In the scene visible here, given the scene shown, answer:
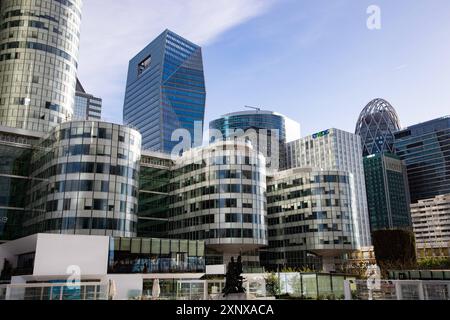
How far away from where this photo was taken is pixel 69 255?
141ft

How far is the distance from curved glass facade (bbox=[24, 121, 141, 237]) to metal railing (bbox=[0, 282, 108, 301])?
52756 millimetres

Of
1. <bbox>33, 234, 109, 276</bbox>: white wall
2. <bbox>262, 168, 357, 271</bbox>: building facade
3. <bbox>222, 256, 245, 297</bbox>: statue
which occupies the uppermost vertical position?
<bbox>262, 168, 357, 271</bbox>: building facade

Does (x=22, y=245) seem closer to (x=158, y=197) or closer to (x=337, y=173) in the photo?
(x=158, y=197)

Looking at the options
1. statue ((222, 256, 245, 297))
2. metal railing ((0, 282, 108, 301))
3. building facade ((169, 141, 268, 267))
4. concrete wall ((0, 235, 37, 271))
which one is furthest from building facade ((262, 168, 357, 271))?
metal railing ((0, 282, 108, 301))

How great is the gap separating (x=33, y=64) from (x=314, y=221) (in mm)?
91723

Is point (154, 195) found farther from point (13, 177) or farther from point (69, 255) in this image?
point (69, 255)

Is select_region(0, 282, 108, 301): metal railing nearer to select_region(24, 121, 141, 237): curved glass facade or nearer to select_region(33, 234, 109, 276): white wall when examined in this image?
select_region(33, 234, 109, 276): white wall

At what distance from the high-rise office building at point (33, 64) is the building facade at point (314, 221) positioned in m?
70.2

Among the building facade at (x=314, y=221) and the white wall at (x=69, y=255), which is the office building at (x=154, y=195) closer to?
the building facade at (x=314, y=221)

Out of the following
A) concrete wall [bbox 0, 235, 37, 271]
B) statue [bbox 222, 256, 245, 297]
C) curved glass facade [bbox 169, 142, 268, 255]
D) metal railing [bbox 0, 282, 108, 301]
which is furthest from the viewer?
curved glass facade [bbox 169, 142, 268, 255]

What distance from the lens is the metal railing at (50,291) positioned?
1731 centimetres

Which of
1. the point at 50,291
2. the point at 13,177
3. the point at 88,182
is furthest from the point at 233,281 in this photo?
the point at 13,177

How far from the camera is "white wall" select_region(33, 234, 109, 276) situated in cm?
4194
